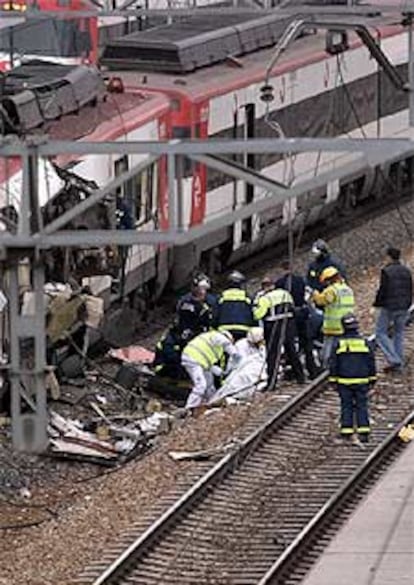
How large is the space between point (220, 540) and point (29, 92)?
6.72 metres

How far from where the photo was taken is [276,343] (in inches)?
798

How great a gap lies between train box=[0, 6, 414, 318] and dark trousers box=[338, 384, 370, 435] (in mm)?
2611

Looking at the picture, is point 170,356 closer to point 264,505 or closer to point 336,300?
point 336,300

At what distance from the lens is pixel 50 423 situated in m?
19.0

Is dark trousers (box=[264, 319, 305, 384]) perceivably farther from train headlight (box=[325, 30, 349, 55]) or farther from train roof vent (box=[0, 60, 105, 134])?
train headlight (box=[325, 30, 349, 55])

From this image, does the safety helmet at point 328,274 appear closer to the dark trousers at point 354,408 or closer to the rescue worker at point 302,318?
→ the rescue worker at point 302,318

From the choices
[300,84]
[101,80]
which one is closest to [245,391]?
[101,80]

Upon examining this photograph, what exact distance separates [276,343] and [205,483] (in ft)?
12.5

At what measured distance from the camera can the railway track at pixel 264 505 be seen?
14.8 meters

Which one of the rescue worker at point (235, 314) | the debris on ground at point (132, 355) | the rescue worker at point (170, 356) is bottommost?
the debris on ground at point (132, 355)

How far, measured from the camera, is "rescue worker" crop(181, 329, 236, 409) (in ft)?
66.7

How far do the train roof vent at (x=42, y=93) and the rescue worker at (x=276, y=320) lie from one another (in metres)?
2.76

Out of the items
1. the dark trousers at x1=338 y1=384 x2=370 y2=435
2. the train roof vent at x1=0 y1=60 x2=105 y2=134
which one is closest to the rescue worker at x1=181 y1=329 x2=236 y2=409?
the dark trousers at x1=338 y1=384 x2=370 y2=435

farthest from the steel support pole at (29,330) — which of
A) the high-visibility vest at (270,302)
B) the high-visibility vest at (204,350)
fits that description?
the high-visibility vest at (204,350)
